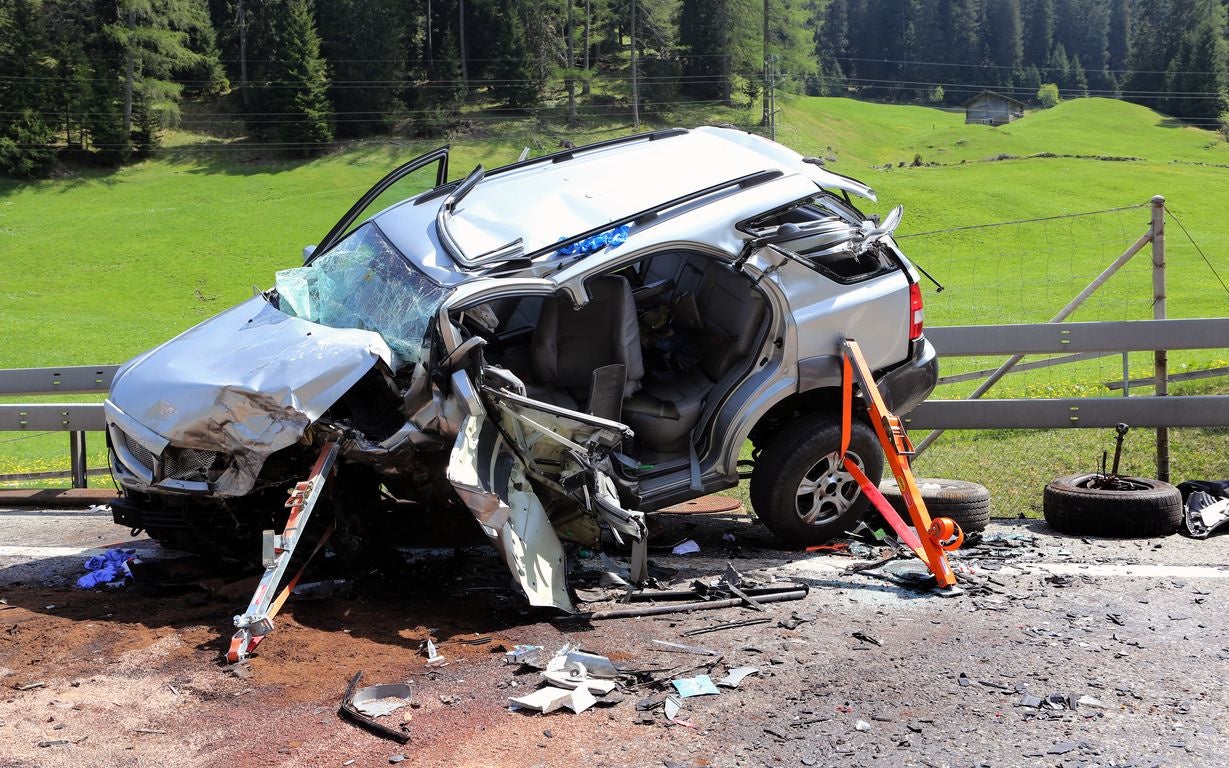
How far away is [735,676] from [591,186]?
306cm

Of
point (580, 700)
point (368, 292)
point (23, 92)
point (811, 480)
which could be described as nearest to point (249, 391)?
point (368, 292)

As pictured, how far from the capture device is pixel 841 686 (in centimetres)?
471

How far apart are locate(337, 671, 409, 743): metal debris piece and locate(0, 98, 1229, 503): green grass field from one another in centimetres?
→ 1175

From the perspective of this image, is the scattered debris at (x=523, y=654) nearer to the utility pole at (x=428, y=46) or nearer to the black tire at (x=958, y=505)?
the black tire at (x=958, y=505)

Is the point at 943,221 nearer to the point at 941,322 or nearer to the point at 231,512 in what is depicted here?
the point at 941,322

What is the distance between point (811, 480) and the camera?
6633 millimetres

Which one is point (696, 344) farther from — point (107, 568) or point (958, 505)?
point (107, 568)

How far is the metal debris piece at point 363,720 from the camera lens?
418cm

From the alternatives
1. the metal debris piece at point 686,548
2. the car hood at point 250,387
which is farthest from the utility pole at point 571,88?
the car hood at point 250,387

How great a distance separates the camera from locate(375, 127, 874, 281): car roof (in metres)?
6.26

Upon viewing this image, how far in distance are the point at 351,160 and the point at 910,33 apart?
101325 mm

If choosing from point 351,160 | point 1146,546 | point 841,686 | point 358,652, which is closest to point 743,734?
point 841,686

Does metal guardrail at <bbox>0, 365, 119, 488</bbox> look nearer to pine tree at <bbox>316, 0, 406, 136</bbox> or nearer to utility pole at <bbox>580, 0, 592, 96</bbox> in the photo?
pine tree at <bbox>316, 0, 406, 136</bbox>

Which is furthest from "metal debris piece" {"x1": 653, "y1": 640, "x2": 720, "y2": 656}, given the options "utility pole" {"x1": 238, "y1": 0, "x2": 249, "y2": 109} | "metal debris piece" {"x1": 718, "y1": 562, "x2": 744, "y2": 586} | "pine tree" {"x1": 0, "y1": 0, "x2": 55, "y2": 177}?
"utility pole" {"x1": 238, "y1": 0, "x2": 249, "y2": 109}
